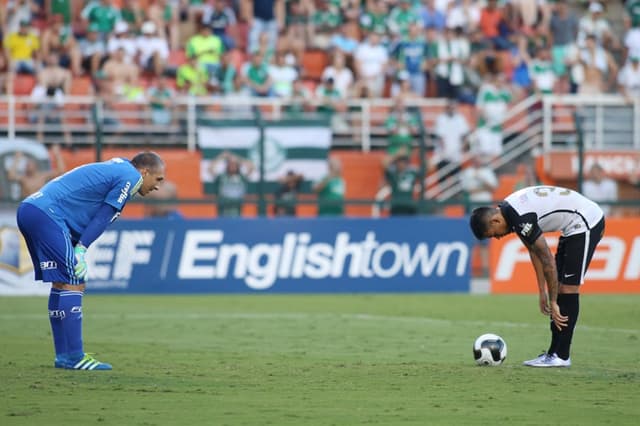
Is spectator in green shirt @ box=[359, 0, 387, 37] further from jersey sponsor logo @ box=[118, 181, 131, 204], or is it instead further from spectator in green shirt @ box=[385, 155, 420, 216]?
jersey sponsor logo @ box=[118, 181, 131, 204]

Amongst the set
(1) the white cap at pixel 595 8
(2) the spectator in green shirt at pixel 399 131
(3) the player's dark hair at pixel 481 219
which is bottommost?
(2) the spectator in green shirt at pixel 399 131

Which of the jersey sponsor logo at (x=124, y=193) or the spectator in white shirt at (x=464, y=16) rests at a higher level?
the spectator in white shirt at (x=464, y=16)

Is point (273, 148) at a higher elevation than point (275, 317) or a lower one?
higher

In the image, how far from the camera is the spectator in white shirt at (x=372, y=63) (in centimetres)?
2653

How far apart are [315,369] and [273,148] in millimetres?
11538

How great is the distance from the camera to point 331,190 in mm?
23656

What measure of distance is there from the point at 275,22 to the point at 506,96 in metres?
5.34

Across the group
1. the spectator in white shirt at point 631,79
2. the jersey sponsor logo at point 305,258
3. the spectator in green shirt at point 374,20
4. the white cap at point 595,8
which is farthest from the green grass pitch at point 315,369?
the white cap at point 595,8

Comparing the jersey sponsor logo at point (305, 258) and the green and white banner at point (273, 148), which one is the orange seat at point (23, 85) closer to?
the green and white banner at point (273, 148)

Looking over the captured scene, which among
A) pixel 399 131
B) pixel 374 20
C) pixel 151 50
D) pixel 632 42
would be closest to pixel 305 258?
pixel 399 131

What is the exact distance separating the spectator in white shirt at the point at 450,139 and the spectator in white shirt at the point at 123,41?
6.37 metres

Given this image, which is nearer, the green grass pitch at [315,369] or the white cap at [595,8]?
the green grass pitch at [315,369]

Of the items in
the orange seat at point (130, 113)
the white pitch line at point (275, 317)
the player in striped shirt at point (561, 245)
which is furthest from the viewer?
the orange seat at point (130, 113)

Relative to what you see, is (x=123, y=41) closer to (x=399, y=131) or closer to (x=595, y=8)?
(x=399, y=131)
